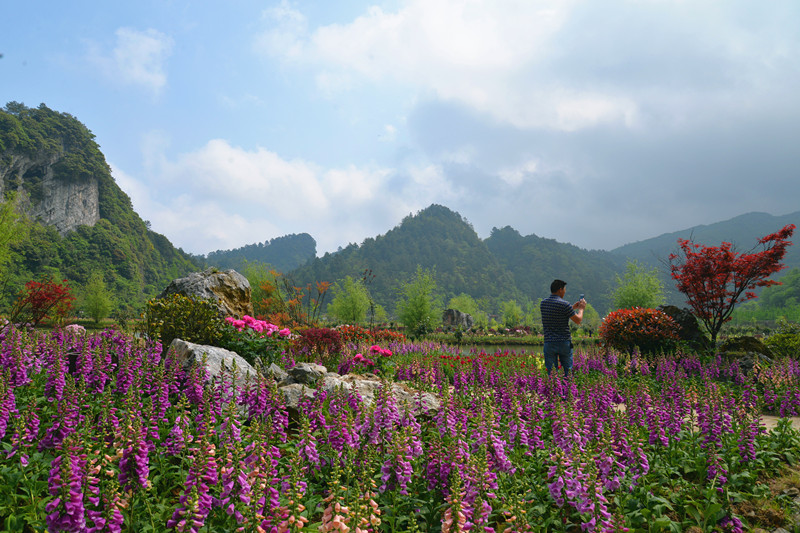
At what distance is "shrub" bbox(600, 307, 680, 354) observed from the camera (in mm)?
13039

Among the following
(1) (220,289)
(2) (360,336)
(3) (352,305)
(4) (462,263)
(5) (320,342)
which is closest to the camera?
(5) (320,342)

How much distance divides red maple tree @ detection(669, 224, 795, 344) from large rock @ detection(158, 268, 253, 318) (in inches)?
589

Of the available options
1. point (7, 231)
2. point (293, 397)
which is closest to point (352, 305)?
point (7, 231)

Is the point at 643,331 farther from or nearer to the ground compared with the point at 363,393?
farther from the ground

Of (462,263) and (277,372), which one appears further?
(462,263)

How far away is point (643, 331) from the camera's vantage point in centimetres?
1301

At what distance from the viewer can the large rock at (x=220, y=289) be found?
12680mm

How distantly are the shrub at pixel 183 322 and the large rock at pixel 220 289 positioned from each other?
284 centimetres

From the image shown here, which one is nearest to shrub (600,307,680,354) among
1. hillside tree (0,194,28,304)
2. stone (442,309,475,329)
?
hillside tree (0,194,28,304)

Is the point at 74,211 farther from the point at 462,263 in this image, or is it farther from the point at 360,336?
the point at 462,263

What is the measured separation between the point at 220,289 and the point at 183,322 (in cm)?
485

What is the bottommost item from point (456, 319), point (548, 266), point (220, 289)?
point (456, 319)

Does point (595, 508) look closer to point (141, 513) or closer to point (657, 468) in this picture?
point (657, 468)

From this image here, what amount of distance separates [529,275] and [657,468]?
152595mm
